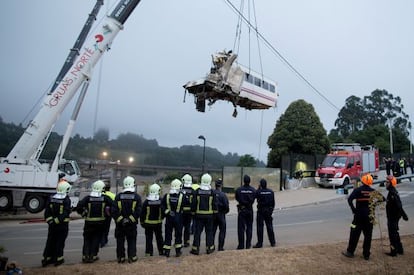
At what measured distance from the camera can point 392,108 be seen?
6562 centimetres

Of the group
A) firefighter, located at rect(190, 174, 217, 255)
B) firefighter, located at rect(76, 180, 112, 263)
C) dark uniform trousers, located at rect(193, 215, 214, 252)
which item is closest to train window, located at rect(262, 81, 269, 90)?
firefighter, located at rect(190, 174, 217, 255)

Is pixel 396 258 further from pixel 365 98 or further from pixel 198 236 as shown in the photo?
pixel 365 98

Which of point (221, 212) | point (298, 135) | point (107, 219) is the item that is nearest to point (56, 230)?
point (107, 219)

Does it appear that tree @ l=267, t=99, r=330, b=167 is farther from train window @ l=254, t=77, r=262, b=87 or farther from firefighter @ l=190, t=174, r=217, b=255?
firefighter @ l=190, t=174, r=217, b=255

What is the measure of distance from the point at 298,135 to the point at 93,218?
90.8ft

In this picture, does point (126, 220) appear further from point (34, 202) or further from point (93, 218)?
point (34, 202)

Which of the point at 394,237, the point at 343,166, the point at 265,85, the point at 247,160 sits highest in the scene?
the point at 265,85

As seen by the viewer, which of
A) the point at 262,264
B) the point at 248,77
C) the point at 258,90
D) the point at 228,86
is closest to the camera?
the point at 262,264

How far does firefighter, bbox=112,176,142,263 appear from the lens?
682 cm

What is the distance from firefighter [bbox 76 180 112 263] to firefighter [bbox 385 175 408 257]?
6379 millimetres

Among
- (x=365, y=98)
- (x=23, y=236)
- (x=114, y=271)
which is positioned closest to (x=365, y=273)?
(x=114, y=271)

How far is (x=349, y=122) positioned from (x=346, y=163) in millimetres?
46427

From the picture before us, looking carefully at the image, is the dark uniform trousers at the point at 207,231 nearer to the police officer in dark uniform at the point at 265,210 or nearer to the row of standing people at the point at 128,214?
the row of standing people at the point at 128,214

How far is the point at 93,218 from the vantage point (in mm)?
6922
